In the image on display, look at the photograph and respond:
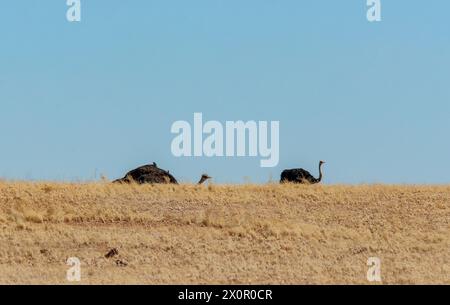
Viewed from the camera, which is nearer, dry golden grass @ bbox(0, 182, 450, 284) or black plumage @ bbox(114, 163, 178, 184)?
dry golden grass @ bbox(0, 182, 450, 284)

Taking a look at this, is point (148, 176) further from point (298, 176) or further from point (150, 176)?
point (298, 176)

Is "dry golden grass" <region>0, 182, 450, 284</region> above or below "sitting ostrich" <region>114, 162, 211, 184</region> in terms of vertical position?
below

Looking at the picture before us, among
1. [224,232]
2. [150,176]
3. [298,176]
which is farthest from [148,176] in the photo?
[224,232]

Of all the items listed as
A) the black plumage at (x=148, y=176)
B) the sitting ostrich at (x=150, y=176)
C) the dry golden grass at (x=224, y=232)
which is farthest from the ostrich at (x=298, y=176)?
the black plumage at (x=148, y=176)

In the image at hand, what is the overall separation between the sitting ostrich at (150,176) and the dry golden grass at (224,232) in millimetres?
2534

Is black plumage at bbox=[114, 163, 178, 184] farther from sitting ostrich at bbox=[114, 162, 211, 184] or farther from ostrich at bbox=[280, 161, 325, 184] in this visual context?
ostrich at bbox=[280, 161, 325, 184]

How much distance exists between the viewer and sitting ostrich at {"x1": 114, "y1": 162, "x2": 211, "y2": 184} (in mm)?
43906

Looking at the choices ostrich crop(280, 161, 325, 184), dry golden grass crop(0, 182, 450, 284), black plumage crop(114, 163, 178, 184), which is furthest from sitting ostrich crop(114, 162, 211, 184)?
ostrich crop(280, 161, 325, 184)

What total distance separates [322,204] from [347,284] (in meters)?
11.5

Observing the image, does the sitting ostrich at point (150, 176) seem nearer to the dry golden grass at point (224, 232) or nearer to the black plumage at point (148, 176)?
the black plumage at point (148, 176)

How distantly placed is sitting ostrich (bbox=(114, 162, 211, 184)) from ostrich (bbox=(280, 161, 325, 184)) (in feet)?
12.8

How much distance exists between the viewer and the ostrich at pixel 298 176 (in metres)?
45.8
